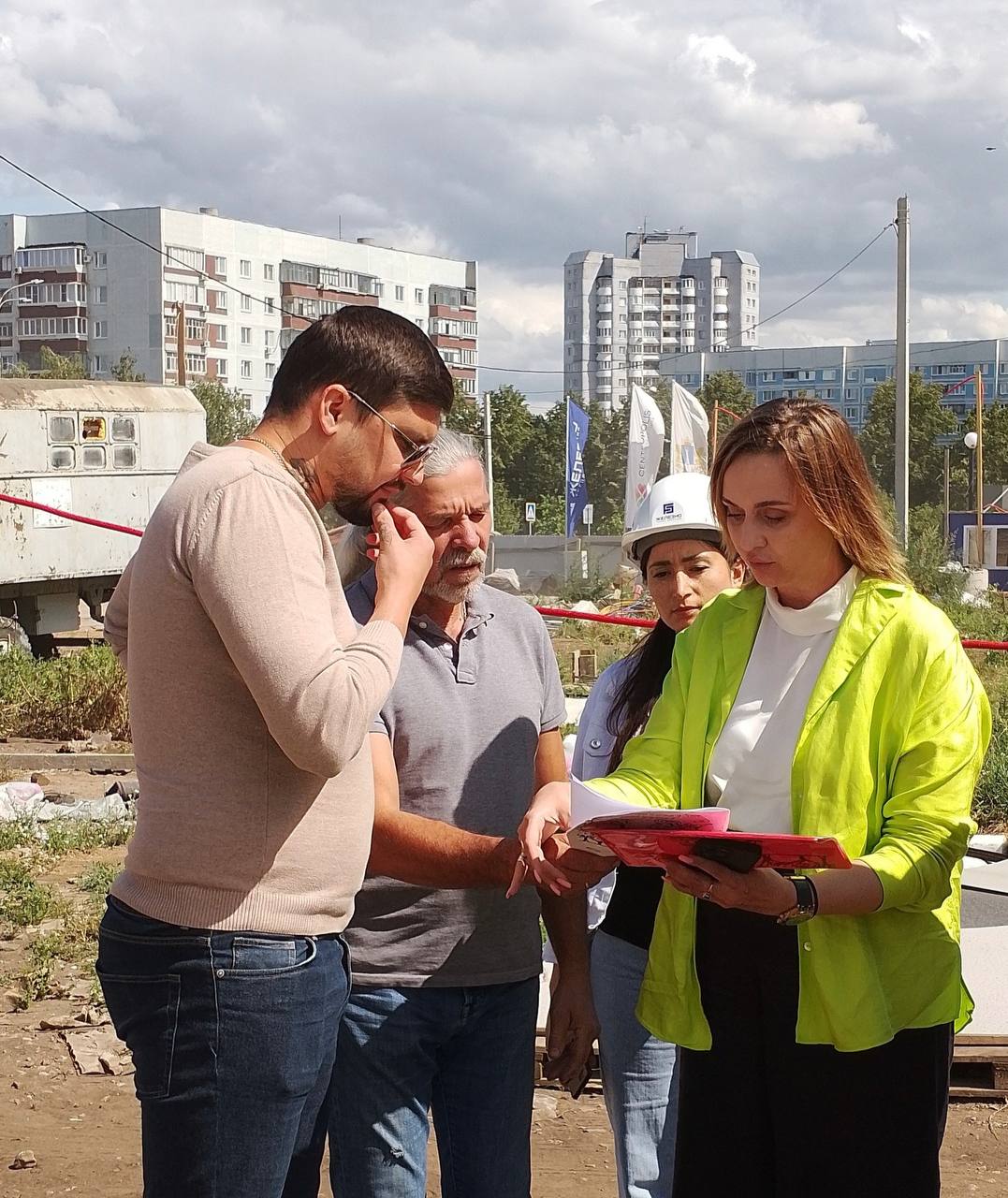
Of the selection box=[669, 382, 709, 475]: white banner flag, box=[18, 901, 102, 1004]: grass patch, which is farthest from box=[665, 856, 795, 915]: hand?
box=[669, 382, 709, 475]: white banner flag

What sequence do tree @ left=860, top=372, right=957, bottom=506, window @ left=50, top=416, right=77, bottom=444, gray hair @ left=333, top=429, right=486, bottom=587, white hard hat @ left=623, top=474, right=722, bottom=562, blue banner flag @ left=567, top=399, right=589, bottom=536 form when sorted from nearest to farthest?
gray hair @ left=333, top=429, right=486, bottom=587 → white hard hat @ left=623, top=474, right=722, bottom=562 → window @ left=50, top=416, right=77, bottom=444 → blue banner flag @ left=567, top=399, right=589, bottom=536 → tree @ left=860, top=372, right=957, bottom=506

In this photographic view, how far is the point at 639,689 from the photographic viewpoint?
309 centimetres

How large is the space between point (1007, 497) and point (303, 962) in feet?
160

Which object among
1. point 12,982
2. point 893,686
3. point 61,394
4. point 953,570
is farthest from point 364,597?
point 953,570

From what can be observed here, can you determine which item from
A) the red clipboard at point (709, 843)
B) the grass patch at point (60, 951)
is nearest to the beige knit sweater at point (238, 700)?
the red clipboard at point (709, 843)

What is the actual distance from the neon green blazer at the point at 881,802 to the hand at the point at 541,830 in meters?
0.18

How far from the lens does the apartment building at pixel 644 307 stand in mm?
142000

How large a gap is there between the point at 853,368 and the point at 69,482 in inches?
4159

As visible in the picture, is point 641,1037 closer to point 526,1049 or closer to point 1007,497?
point 526,1049

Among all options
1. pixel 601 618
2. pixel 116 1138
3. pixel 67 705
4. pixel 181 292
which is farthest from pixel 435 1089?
pixel 181 292

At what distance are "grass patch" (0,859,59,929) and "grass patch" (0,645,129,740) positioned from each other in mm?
4238

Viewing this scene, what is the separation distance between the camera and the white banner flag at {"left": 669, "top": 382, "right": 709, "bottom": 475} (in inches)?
844

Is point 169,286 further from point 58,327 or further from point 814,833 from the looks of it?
point 814,833

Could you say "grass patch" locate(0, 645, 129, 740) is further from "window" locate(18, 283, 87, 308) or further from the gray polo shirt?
"window" locate(18, 283, 87, 308)
